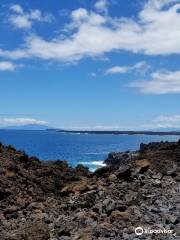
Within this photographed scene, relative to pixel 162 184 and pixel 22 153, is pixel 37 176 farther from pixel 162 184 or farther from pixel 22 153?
pixel 162 184

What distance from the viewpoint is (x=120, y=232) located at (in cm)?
1594

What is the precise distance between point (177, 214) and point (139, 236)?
2.74 m

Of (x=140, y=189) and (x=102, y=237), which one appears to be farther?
(x=140, y=189)

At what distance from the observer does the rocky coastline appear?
53.0ft

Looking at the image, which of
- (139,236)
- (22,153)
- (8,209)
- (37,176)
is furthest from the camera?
(22,153)

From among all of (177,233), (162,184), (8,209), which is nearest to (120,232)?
(177,233)

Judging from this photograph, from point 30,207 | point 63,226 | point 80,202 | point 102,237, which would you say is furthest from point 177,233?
point 30,207

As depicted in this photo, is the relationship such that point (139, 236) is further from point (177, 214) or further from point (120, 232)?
point (177, 214)

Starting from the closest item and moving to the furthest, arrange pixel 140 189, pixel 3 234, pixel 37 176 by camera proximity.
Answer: pixel 3 234 → pixel 140 189 → pixel 37 176

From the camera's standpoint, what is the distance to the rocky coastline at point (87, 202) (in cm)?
1616

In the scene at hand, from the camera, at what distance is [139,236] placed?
15.4m

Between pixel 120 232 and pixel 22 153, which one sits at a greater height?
pixel 22 153

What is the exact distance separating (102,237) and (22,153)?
13.1 m

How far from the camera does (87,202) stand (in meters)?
19.3
